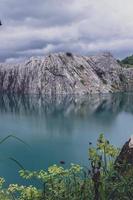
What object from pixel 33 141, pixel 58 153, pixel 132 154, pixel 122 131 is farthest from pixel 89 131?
pixel 132 154

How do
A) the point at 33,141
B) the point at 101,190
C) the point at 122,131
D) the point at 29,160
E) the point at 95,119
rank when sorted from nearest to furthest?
1. the point at 101,190
2. the point at 29,160
3. the point at 33,141
4. the point at 122,131
5. the point at 95,119

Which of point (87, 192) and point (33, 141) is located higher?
point (87, 192)

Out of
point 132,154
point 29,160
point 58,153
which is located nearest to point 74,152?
point 58,153

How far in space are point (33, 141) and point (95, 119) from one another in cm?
4396

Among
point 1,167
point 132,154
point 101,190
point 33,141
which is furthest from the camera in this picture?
point 33,141

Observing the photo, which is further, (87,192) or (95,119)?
(95,119)

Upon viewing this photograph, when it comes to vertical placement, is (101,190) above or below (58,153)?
above

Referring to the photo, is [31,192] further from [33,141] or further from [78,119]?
[78,119]

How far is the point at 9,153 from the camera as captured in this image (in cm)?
6550

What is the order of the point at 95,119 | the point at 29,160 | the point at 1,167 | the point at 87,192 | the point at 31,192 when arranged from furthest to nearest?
the point at 95,119, the point at 29,160, the point at 1,167, the point at 31,192, the point at 87,192

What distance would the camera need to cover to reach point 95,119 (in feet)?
393

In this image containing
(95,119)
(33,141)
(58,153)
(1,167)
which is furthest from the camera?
(95,119)

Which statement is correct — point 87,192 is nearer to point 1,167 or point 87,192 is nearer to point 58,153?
point 1,167

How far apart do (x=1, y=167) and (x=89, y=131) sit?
38474mm
